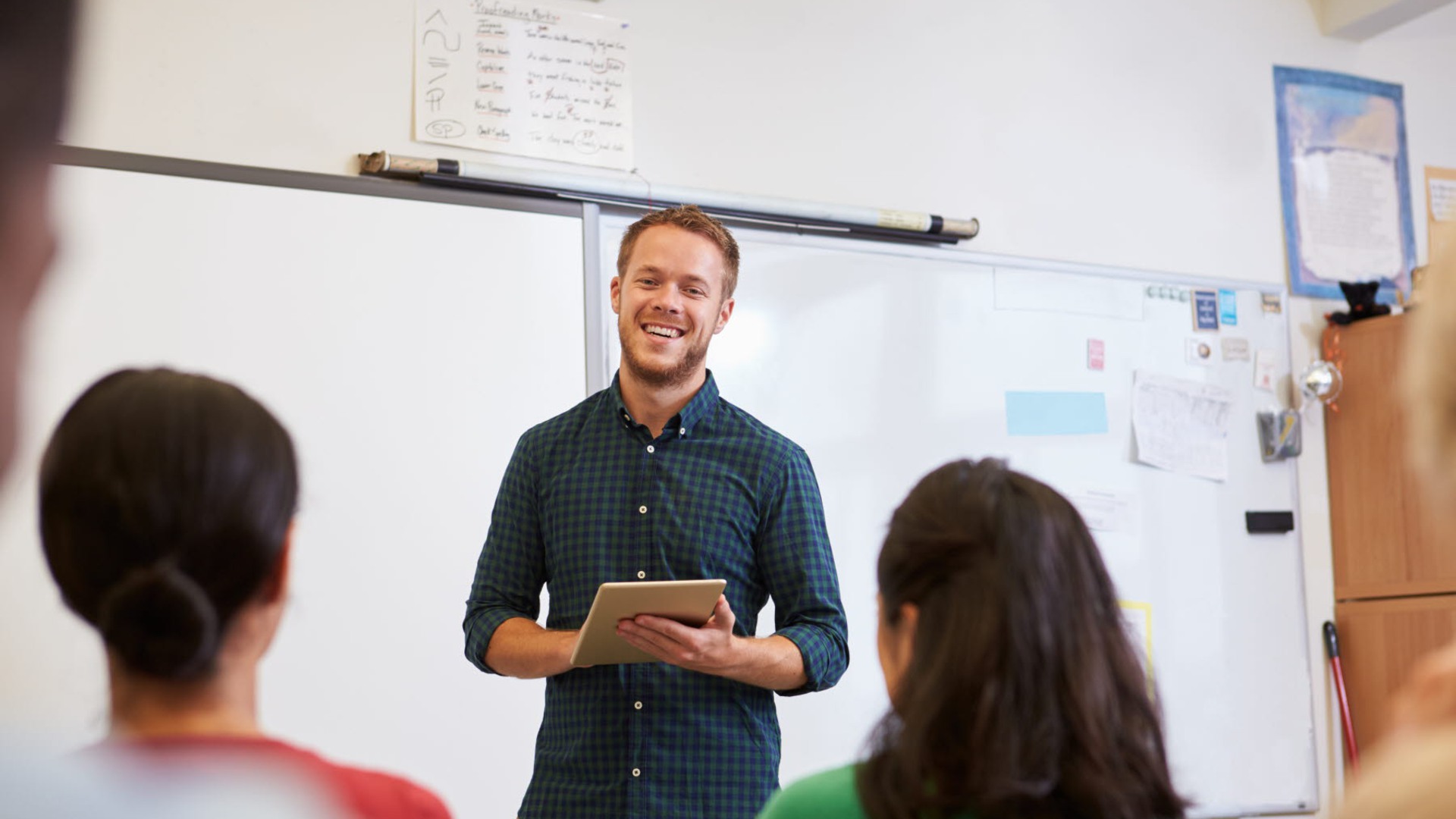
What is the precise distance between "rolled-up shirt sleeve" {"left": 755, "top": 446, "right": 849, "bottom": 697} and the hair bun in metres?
1.21

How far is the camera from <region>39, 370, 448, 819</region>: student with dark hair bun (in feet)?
2.48

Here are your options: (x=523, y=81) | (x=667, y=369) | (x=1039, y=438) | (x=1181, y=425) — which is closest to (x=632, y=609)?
(x=667, y=369)

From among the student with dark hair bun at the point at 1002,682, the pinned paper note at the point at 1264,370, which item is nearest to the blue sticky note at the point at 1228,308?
the pinned paper note at the point at 1264,370

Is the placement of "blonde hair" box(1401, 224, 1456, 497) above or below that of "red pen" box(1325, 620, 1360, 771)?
above

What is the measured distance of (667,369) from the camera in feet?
6.65

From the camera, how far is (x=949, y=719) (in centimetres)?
101

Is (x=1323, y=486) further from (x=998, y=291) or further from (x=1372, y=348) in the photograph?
(x=998, y=291)

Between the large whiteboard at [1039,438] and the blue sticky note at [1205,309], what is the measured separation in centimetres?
3

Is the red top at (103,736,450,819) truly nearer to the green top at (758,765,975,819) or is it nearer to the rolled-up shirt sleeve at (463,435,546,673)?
the green top at (758,765,975,819)

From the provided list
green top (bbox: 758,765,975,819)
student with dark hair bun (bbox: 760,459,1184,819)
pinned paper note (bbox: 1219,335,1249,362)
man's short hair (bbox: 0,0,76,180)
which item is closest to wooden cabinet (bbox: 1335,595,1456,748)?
pinned paper note (bbox: 1219,335,1249,362)

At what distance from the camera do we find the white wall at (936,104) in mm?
2619

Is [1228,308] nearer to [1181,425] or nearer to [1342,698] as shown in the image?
[1181,425]

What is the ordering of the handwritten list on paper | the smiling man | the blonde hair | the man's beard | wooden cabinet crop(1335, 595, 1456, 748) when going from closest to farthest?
the blonde hair < the smiling man < the man's beard < the handwritten list on paper < wooden cabinet crop(1335, 595, 1456, 748)

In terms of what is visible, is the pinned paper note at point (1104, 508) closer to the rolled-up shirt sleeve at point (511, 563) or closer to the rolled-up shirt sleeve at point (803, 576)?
the rolled-up shirt sleeve at point (803, 576)
